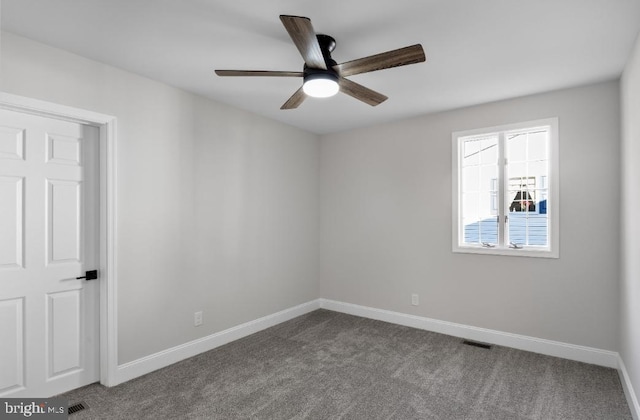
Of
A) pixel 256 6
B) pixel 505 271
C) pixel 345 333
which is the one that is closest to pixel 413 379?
pixel 345 333

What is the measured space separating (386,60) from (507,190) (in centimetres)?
232

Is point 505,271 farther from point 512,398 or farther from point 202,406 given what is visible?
point 202,406

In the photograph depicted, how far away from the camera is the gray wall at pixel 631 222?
2305mm

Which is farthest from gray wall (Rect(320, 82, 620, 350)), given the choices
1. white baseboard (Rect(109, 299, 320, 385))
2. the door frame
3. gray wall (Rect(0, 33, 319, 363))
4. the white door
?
the white door

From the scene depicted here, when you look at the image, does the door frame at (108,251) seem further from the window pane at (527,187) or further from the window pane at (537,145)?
the window pane at (537,145)

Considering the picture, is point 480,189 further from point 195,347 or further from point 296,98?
point 195,347

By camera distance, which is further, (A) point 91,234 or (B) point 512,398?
(A) point 91,234

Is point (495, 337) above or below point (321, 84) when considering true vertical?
below

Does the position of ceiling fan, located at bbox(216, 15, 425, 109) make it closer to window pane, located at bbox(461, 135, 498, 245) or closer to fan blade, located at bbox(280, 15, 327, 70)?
fan blade, located at bbox(280, 15, 327, 70)

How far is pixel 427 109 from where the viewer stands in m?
3.87

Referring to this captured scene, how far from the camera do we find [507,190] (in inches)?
142

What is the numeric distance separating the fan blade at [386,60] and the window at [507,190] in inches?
82.8

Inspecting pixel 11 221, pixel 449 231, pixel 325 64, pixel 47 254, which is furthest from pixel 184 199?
pixel 449 231

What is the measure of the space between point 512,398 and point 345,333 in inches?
70.6
